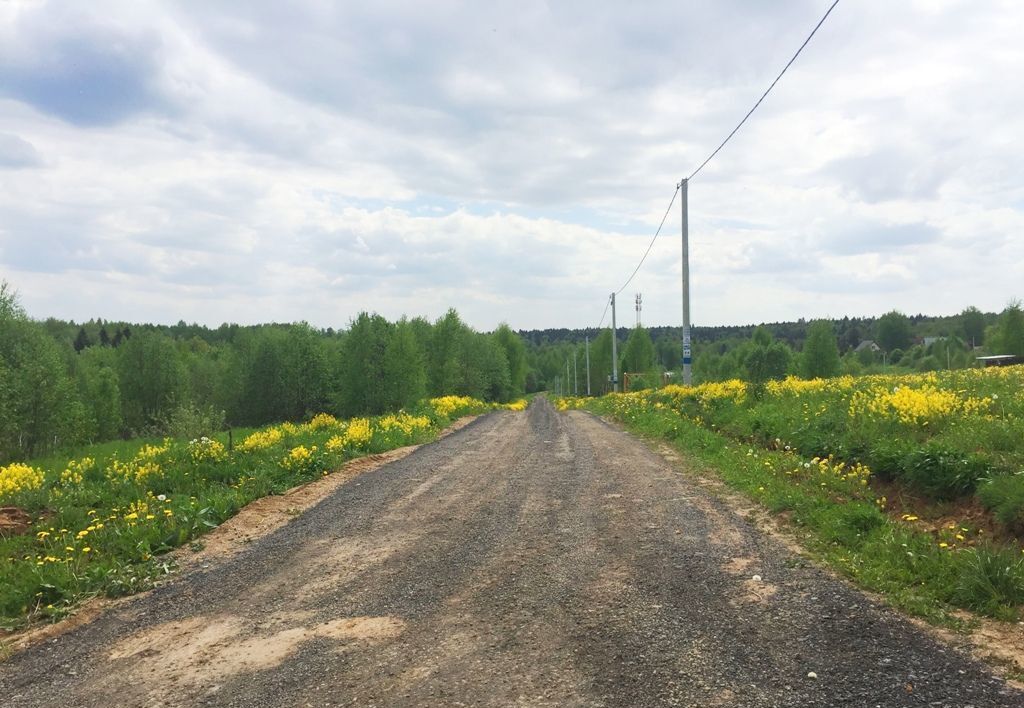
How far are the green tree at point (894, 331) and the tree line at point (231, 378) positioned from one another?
296 ft

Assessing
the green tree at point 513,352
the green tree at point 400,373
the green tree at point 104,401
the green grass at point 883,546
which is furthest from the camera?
the green tree at point 513,352

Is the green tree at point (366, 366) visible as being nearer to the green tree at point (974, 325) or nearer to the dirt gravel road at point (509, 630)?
the dirt gravel road at point (509, 630)

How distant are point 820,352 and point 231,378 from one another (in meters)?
62.2

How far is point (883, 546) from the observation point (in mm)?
5695

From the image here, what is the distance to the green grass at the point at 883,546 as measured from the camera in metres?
4.62

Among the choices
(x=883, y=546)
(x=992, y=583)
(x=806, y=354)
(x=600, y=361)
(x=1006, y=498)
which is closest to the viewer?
(x=992, y=583)

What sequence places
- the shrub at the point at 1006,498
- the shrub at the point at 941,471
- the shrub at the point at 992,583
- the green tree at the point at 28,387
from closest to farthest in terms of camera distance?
the shrub at the point at 992,583
the shrub at the point at 1006,498
the shrub at the point at 941,471
the green tree at the point at 28,387

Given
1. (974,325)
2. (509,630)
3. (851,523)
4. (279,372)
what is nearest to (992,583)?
(851,523)

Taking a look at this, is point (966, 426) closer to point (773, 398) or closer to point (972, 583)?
point (972, 583)

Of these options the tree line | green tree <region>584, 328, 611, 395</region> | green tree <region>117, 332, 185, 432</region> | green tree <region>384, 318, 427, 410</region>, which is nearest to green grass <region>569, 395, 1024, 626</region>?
the tree line

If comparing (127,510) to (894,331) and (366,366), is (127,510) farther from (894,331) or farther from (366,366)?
(894,331)

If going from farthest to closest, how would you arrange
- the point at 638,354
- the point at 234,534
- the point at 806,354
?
the point at 638,354, the point at 806,354, the point at 234,534

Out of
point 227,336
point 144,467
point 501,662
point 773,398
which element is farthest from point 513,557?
point 227,336

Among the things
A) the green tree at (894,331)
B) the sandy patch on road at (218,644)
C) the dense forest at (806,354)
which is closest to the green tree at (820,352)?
the dense forest at (806,354)
